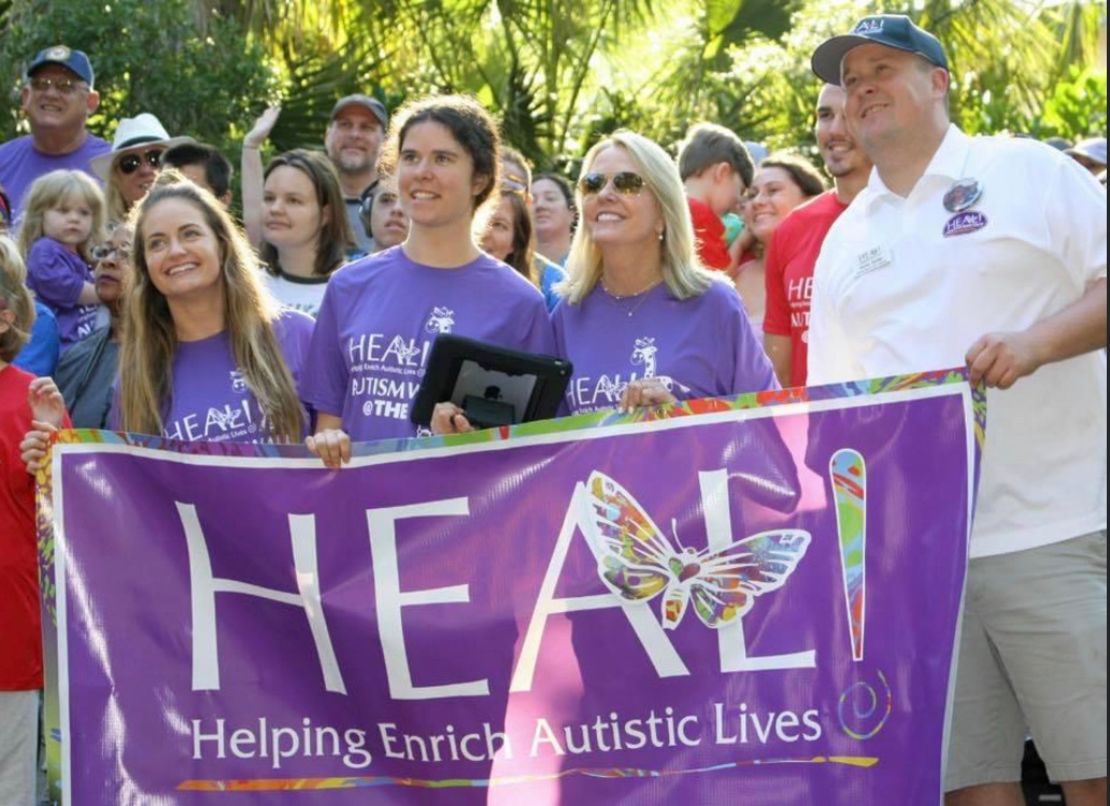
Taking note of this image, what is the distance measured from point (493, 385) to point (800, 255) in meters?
1.97

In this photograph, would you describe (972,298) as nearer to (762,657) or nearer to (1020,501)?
(1020,501)

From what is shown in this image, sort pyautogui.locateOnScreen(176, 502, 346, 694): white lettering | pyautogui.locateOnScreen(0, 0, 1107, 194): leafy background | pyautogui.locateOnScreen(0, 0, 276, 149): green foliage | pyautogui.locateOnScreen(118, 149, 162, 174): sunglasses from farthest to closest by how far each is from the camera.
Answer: pyautogui.locateOnScreen(0, 0, 1107, 194): leafy background, pyautogui.locateOnScreen(0, 0, 276, 149): green foliage, pyautogui.locateOnScreen(118, 149, 162, 174): sunglasses, pyautogui.locateOnScreen(176, 502, 346, 694): white lettering

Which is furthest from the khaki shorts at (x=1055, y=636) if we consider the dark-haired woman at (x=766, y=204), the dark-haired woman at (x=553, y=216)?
the dark-haired woman at (x=553, y=216)

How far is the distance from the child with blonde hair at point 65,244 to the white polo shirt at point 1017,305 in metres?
3.87

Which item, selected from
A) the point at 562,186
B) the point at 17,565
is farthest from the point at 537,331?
the point at 562,186

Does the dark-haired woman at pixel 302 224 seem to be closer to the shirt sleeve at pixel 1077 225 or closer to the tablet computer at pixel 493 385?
the tablet computer at pixel 493 385

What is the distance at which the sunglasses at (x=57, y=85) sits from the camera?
9117 mm

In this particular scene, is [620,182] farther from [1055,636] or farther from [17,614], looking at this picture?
[17,614]

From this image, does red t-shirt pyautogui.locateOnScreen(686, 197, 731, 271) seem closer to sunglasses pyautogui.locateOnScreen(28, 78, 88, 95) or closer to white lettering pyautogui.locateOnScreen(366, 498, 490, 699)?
sunglasses pyautogui.locateOnScreen(28, 78, 88, 95)

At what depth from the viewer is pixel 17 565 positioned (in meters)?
5.57

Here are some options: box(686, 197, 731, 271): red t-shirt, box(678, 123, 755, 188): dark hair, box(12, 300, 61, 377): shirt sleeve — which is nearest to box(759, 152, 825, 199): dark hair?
box(678, 123, 755, 188): dark hair

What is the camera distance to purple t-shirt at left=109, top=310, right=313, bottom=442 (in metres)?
5.45

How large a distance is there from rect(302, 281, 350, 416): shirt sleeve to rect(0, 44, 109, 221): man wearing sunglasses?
13.1 ft

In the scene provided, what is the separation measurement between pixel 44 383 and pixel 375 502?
3.55 feet
